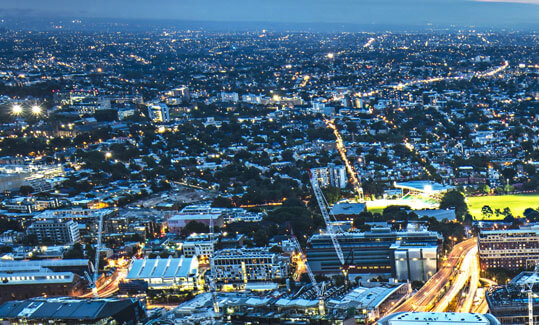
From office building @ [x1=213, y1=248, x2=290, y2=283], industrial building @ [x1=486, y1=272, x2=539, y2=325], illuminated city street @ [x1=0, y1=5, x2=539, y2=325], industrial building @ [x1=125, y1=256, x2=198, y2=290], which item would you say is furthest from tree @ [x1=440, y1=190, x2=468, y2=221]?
industrial building @ [x1=125, y1=256, x2=198, y2=290]

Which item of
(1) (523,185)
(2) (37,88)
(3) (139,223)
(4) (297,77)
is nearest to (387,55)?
(4) (297,77)

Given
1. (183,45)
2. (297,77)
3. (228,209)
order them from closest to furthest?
1. (228,209)
2. (297,77)
3. (183,45)

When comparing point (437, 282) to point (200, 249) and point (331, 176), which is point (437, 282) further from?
point (331, 176)

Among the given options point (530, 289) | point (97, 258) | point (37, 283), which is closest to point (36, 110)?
point (97, 258)

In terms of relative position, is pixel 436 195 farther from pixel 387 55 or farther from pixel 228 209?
pixel 387 55

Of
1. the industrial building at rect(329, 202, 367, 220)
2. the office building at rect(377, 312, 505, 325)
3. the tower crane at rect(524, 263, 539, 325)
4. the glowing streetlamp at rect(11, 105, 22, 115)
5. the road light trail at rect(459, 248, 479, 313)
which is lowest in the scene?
the industrial building at rect(329, 202, 367, 220)

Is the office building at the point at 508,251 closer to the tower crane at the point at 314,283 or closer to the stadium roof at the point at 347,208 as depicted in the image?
the tower crane at the point at 314,283

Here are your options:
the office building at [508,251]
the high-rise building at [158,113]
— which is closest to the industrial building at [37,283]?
the office building at [508,251]

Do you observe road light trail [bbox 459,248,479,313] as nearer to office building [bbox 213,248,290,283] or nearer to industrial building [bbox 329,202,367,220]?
office building [bbox 213,248,290,283]
